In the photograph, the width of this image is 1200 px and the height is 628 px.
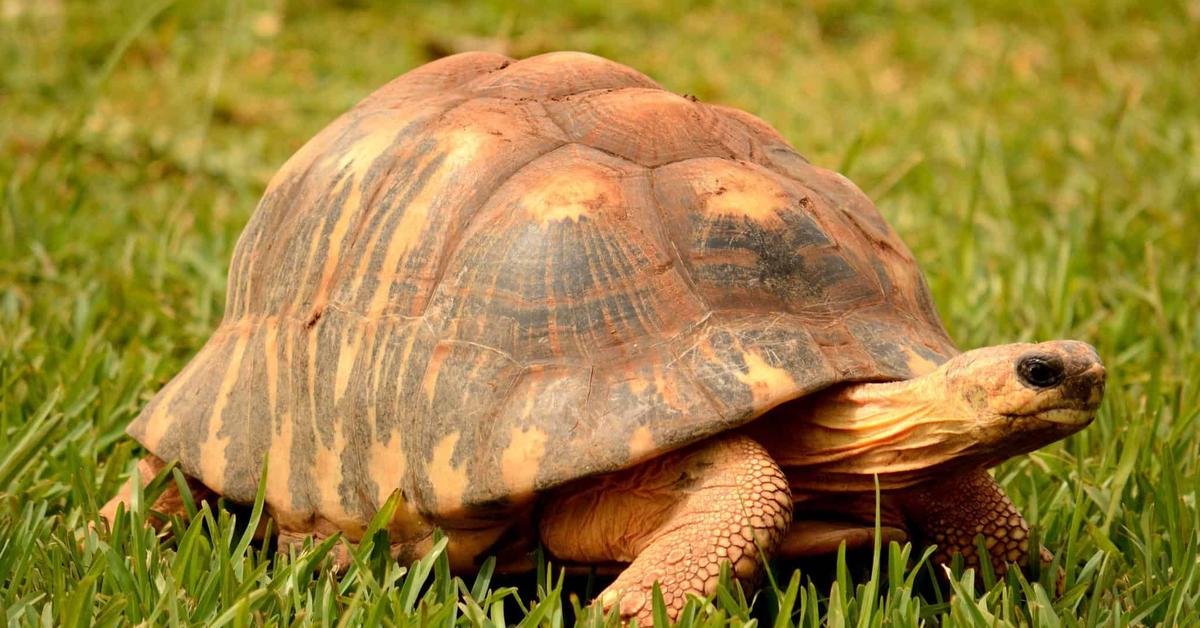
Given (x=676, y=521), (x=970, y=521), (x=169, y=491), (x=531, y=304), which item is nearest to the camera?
(x=676, y=521)

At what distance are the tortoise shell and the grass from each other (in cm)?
20

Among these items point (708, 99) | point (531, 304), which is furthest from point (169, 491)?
point (708, 99)

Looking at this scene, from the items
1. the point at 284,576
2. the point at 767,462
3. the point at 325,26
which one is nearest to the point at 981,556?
the point at 767,462

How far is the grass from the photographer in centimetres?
219

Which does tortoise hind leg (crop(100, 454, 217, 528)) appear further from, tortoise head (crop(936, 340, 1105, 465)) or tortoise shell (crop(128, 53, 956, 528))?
tortoise head (crop(936, 340, 1105, 465))

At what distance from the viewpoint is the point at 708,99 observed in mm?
6082

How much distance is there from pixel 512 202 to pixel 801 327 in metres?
0.56

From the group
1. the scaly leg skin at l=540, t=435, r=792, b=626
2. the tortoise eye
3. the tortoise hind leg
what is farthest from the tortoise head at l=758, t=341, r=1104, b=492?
the tortoise hind leg

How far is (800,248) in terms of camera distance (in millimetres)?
2307

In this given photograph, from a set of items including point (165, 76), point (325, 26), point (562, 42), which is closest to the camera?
point (165, 76)

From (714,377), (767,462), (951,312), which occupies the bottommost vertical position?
(951,312)

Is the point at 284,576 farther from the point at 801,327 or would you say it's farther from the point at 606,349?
the point at 801,327

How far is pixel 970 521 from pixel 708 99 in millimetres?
3940

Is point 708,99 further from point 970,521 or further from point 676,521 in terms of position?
point 676,521
